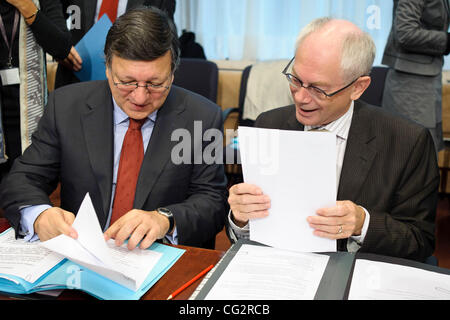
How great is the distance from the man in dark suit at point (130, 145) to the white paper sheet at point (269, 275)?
1.09 feet

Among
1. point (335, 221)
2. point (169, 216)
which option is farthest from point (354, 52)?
point (169, 216)

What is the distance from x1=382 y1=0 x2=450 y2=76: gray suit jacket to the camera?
2.58m

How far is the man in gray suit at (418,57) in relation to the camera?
8.50 feet

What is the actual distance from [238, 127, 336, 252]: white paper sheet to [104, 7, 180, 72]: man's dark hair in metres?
0.54

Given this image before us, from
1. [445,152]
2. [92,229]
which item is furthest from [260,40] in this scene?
[92,229]

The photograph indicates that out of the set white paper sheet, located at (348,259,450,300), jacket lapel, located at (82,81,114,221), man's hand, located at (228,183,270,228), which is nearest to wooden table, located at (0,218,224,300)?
man's hand, located at (228,183,270,228)

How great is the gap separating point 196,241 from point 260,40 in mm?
3480

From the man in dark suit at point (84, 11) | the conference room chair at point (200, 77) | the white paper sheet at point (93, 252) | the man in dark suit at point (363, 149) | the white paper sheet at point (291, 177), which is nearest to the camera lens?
the white paper sheet at point (93, 252)

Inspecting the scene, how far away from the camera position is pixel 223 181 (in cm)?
178

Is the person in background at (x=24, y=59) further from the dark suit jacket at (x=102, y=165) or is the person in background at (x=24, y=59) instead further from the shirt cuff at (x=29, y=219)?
the shirt cuff at (x=29, y=219)

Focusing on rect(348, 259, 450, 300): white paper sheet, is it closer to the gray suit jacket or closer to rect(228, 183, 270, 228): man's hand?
rect(228, 183, 270, 228): man's hand

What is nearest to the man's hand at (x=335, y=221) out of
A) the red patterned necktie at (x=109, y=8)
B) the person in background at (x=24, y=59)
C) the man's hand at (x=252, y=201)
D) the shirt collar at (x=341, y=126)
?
the man's hand at (x=252, y=201)

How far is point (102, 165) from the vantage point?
1654 millimetres
